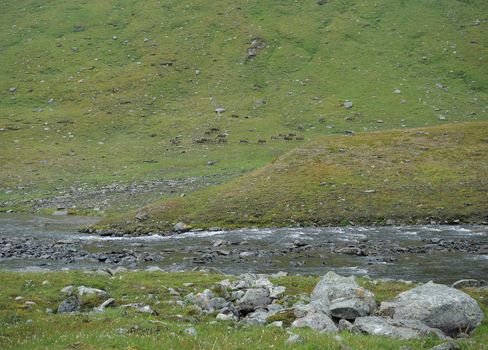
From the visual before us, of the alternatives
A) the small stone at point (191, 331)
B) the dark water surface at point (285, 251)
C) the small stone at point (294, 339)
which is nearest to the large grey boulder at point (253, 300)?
the small stone at point (191, 331)

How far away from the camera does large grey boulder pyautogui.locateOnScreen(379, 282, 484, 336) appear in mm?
17641

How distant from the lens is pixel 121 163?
8531cm

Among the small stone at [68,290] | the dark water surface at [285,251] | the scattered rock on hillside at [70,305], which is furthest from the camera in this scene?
the dark water surface at [285,251]

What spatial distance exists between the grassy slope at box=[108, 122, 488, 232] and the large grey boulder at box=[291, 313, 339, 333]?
32329 millimetres

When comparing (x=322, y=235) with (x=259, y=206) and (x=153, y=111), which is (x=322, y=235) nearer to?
(x=259, y=206)

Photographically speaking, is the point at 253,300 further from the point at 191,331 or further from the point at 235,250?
the point at 235,250

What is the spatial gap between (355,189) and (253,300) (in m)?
35.8

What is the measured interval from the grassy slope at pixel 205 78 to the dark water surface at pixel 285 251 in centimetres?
3023

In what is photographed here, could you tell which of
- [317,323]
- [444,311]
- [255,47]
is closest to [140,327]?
[317,323]

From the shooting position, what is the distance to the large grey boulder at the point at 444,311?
17.6 meters

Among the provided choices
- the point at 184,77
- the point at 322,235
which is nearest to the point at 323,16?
the point at 184,77

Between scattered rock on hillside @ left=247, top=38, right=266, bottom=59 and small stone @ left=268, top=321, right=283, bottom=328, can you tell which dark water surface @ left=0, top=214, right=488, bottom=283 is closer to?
small stone @ left=268, top=321, right=283, bottom=328

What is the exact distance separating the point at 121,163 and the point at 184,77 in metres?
42.4

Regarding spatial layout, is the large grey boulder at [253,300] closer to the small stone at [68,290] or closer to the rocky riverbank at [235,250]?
the small stone at [68,290]
